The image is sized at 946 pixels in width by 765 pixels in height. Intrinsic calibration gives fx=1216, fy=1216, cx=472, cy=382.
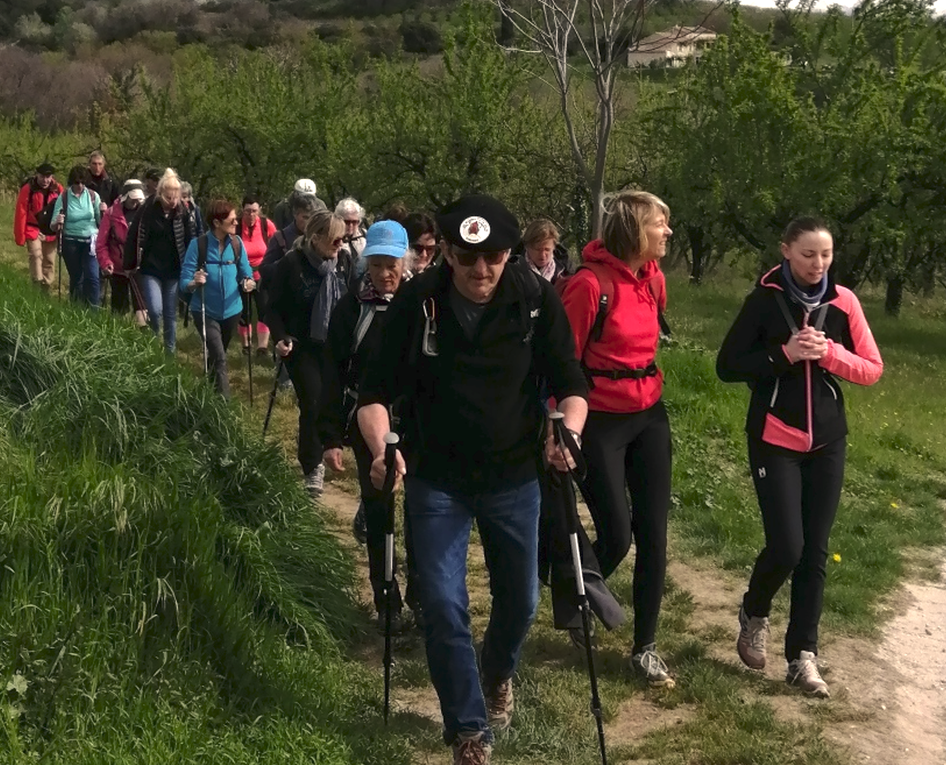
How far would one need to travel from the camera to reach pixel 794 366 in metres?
5.43

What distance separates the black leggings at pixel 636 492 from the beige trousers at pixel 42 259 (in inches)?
484

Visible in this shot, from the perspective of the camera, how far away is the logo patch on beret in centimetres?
403

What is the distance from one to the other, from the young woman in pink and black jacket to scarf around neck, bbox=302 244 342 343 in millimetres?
2861

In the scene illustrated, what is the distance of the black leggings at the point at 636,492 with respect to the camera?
17.7 ft

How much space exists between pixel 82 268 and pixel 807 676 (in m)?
10.9

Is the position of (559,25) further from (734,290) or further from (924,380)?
(734,290)

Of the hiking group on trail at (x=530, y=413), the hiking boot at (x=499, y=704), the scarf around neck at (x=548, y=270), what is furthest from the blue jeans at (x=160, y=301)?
the hiking boot at (x=499, y=704)

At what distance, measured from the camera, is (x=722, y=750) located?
15.9ft

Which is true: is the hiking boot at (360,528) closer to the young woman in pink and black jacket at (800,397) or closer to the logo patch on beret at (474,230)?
the young woman in pink and black jacket at (800,397)

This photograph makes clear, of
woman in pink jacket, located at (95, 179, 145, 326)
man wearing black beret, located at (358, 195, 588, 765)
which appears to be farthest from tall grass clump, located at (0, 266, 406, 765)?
woman in pink jacket, located at (95, 179, 145, 326)

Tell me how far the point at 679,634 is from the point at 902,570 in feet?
8.05

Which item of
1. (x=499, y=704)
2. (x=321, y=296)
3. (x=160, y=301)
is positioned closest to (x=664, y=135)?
(x=160, y=301)

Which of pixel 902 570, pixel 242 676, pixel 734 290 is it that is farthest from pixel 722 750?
pixel 734 290

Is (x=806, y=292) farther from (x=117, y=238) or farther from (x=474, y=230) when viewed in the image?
(x=117, y=238)
